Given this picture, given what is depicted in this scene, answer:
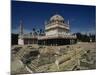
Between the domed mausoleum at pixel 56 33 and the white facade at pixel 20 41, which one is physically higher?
the domed mausoleum at pixel 56 33

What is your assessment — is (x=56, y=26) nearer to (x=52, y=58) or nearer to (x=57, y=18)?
(x=57, y=18)

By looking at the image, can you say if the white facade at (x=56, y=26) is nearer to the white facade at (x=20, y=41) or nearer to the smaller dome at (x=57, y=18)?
the smaller dome at (x=57, y=18)

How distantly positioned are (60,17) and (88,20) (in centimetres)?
58

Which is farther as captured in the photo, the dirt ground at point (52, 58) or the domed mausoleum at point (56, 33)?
the domed mausoleum at point (56, 33)

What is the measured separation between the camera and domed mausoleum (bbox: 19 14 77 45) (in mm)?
3656

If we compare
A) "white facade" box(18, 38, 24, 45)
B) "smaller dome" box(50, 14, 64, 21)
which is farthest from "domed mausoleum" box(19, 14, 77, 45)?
"white facade" box(18, 38, 24, 45)

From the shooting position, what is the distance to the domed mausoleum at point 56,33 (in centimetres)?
366

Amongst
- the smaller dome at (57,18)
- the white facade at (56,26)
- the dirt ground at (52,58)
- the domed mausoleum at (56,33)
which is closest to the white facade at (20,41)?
the dirt ground at (52,58)

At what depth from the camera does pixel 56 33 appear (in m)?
3.75

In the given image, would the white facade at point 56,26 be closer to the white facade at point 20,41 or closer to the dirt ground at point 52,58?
the dirt ground at point 52,58

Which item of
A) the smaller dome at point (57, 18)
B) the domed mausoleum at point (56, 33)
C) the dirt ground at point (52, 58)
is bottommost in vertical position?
the dirt ground at point (52, 58)

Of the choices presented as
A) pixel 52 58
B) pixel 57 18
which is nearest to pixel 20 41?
pixel 52 58

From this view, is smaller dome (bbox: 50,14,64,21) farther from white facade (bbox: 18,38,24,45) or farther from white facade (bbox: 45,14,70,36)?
white facade (bbox: 18,38,24,45)
